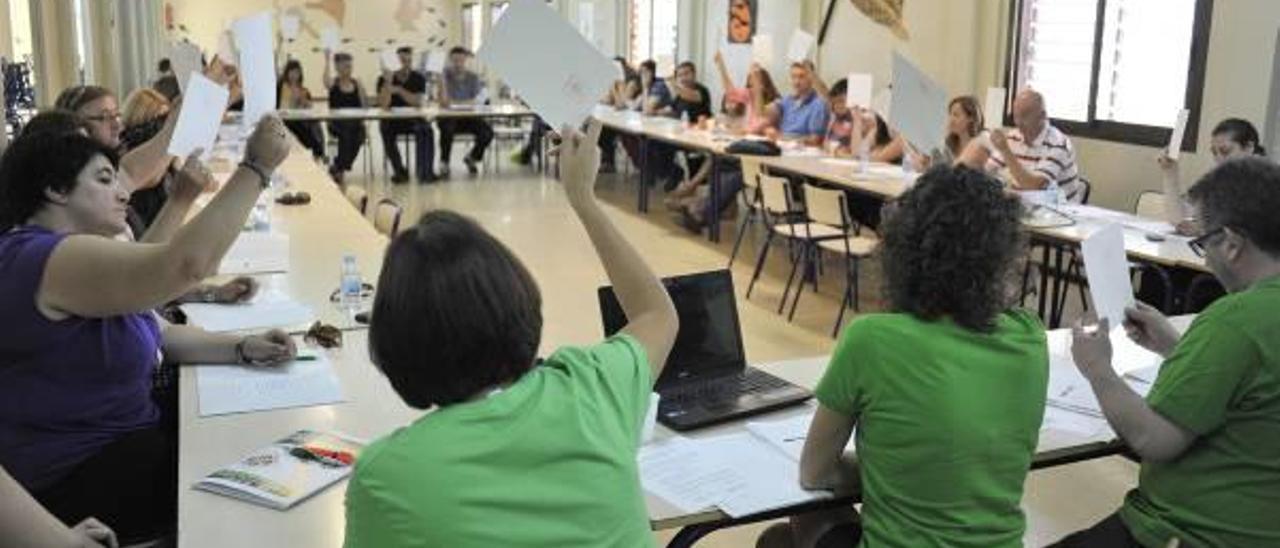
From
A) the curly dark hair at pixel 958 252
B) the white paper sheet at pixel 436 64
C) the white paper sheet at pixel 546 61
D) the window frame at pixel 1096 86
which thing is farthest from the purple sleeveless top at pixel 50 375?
the white paper sheet at pixel 436 64

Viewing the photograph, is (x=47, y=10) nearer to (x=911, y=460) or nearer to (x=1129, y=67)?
(x=1129, y=67)

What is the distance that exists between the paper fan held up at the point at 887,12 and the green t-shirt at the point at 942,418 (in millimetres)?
6839

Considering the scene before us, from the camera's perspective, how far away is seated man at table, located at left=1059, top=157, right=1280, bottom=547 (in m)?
1.81

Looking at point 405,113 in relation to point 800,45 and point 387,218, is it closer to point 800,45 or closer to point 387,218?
point 800,45

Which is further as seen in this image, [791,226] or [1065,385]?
[791,226]

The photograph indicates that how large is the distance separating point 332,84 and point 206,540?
10827mm

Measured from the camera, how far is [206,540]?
173 centimetres

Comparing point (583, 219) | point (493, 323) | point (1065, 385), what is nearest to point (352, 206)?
point (1065, 385)

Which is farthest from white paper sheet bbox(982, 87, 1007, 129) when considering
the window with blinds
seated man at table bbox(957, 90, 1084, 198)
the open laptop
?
the window with blinds

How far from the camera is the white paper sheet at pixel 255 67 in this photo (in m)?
→ 2.78

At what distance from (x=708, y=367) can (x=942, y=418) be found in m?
0.84

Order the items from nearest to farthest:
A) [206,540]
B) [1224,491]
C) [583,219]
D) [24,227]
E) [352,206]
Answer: [583,219]
[206,540]
[1224,491]
[24,227]
[352,206]

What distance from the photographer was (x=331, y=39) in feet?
50.6

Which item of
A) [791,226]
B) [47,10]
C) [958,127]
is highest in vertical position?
[47,10]
